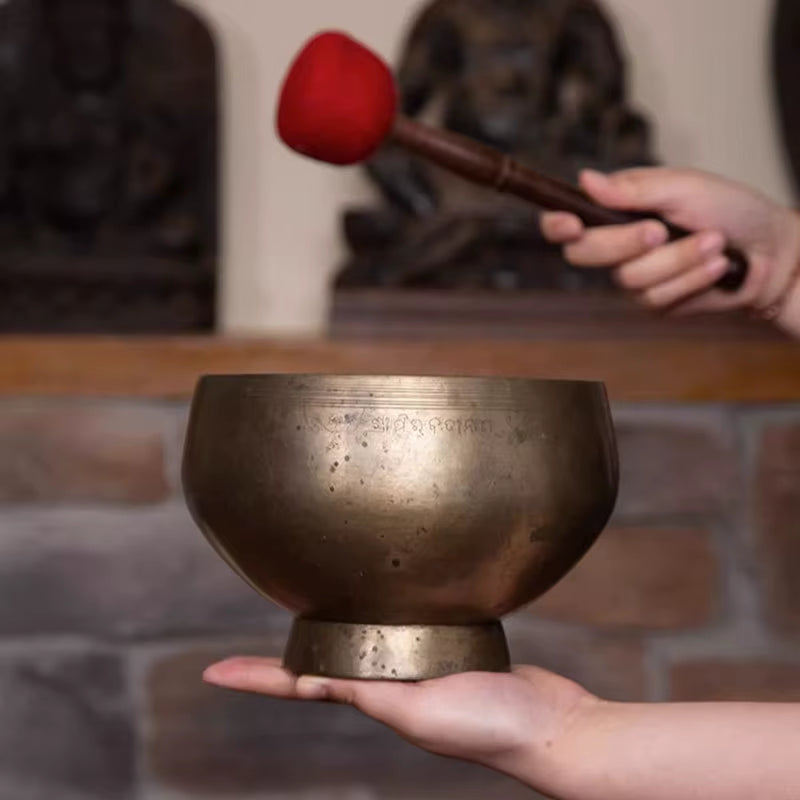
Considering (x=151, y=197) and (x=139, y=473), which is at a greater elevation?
(x=151, y=197)

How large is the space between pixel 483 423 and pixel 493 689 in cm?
17

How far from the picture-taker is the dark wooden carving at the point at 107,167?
1.92 metres

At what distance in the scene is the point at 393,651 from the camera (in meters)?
0.94

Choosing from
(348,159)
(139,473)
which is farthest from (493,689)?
(139,473)

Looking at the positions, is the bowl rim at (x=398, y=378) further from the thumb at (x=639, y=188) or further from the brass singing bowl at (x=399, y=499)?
the thumb at (x=639, y=188)

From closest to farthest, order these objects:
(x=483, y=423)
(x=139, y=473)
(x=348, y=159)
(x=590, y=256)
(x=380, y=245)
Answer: (x=483, y=423) < (x=348, y=159) < (x=590, y=256) < (x=139, y=473) < (x=380, y=245)

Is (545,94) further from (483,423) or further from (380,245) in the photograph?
(483,423)

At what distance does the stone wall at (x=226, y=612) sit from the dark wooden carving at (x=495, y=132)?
0.86 feet

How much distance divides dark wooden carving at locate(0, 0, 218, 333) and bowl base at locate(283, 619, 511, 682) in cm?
101

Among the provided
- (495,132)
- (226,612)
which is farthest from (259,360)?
(495,132)

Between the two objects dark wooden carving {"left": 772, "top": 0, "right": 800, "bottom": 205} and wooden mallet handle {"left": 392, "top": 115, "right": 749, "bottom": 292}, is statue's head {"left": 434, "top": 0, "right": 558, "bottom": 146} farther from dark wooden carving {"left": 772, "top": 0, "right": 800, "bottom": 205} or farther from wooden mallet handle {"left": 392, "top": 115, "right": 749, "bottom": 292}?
wooden mallet handle {"left": 392, "top": 115, "right": 749, "bottom": 292}

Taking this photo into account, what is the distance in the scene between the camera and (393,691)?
0.93 m

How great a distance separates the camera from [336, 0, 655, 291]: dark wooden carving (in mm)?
1918

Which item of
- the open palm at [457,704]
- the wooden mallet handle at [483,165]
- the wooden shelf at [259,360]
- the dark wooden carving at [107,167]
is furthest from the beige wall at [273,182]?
the open palm at [457,704]
